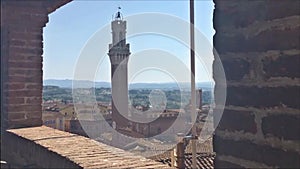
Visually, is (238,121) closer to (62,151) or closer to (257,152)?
(257,152)

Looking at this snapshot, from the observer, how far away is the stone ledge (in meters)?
1.82

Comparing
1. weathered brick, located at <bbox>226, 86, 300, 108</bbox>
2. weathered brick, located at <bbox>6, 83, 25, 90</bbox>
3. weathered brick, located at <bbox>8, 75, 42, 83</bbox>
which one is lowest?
weathered brick, located at <bbox>226, 86, 300, 108</bbox>

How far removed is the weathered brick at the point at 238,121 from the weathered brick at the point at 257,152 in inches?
1.2

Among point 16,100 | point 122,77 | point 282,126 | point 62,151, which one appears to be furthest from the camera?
point 122,77

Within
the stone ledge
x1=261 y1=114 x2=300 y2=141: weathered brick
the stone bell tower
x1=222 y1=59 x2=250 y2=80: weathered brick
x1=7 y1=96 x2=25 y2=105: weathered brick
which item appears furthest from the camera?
the stone bell tower

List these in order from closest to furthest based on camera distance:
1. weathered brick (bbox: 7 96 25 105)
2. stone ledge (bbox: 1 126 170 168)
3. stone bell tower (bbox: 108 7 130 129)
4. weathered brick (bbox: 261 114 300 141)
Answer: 1. weathered brick (bbox: 261 114 300 141)
2. stone ledge (bbox: 1 126 170 168)
3. weathered brick (bbox: 7 96 25 105)
4. stone bell tower (bbox: 108 7 130 129)

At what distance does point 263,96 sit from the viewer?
0.80 metres

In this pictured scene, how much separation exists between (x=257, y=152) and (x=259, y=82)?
0.52ft

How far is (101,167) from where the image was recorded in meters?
1.73

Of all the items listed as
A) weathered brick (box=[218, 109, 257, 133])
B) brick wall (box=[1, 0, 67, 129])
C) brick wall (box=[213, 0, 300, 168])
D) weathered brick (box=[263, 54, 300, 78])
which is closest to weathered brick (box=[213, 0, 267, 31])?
brick wall (box=[213, 0, 300, 168])

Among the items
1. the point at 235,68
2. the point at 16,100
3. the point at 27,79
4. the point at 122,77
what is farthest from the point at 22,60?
the point at 122,77

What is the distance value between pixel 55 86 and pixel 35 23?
3.93 ft

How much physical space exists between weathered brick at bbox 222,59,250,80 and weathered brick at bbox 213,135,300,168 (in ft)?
0.51

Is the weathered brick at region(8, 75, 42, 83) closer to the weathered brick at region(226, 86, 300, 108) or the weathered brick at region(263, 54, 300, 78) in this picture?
the weathered brick at region(226, 86, 300, 108)
